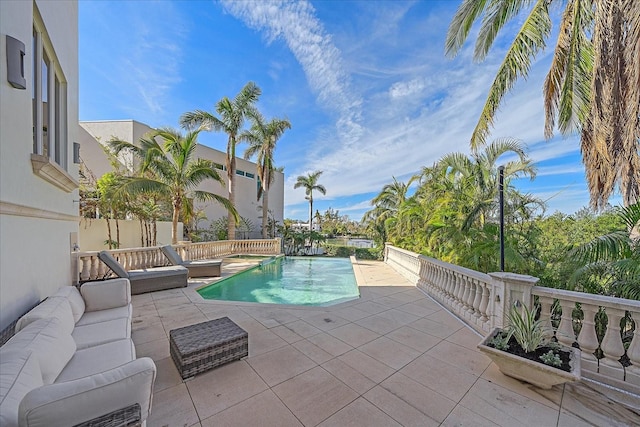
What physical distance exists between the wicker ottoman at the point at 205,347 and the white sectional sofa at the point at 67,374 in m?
0.47

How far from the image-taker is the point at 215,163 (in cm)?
1522

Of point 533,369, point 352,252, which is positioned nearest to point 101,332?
point 533,369

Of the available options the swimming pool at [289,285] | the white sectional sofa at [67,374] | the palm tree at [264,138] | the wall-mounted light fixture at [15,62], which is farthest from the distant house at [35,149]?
the palm tree at [264,138]

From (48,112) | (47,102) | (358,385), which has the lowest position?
(358,385)

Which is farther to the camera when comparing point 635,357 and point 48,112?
point 48,112

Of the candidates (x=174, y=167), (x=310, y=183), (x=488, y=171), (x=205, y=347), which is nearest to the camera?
(x=205, y=347)

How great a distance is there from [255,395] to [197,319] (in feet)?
8.31

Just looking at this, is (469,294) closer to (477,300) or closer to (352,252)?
(477,300)

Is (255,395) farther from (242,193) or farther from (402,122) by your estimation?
(242,193)

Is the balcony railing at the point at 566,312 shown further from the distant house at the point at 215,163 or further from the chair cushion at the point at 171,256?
the distant house at the point at 215,163

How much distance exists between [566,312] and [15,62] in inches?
257

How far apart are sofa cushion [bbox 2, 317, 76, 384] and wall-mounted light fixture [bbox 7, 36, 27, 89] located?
7.59 ft

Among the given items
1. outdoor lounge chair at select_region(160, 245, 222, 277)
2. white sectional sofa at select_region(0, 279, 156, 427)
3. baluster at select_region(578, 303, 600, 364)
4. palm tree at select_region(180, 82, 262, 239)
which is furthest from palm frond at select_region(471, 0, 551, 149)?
palm tree at select_region(180, 82, 262, 239)

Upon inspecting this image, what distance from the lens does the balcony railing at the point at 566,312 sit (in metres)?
2.45
